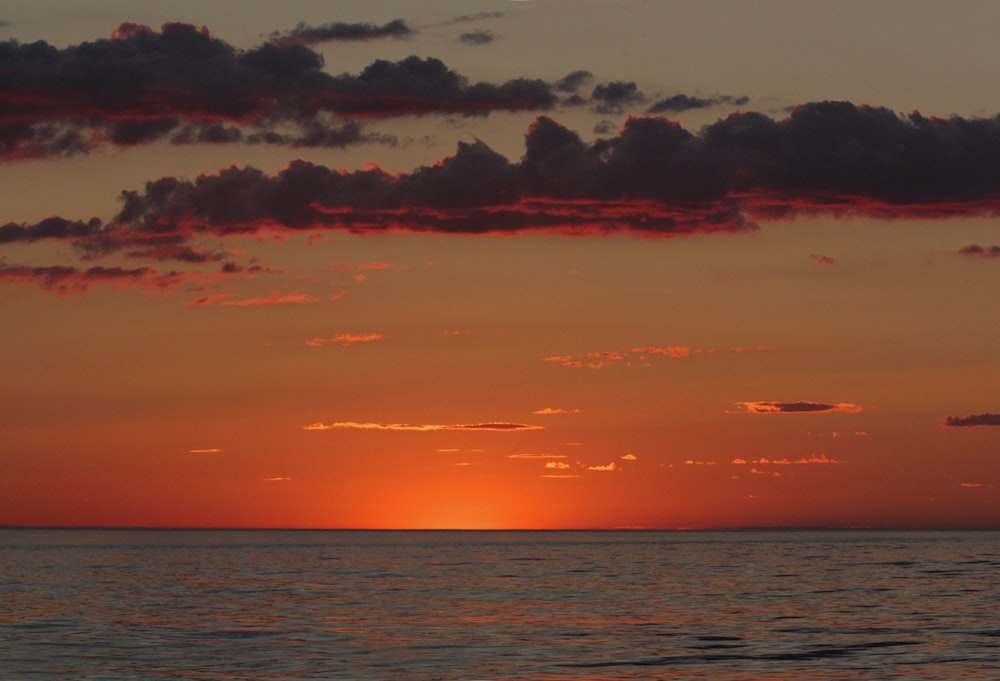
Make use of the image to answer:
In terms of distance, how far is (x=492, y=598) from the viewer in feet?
267

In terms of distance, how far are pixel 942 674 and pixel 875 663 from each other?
330cm

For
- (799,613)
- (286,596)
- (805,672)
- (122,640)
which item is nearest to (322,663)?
(122,640)

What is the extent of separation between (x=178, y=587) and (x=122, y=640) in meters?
41.1

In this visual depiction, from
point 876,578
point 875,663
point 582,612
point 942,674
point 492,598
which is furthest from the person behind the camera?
point 876,578

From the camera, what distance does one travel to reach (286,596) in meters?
85.4

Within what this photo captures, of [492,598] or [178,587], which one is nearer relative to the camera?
[492,598]

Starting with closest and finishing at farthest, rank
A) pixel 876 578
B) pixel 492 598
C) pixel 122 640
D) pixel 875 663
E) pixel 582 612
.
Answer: pixel 875 663, pixel 122 640, pixel 582 612, pixel 492 598, pixel 876 578

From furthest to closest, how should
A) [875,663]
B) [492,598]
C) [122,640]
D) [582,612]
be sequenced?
[492,598], [582,612], [122,640], [875,663]

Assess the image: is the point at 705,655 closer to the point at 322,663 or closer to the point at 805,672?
the point at 805,672

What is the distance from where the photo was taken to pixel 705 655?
168 feet

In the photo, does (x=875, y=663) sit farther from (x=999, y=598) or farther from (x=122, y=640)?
(x=999, y=598)

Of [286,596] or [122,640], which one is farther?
[286,596]

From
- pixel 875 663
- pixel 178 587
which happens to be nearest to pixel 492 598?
pixel 178 587

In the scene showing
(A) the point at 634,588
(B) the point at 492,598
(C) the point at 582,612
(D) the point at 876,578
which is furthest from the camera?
(D) the point at 876,578
